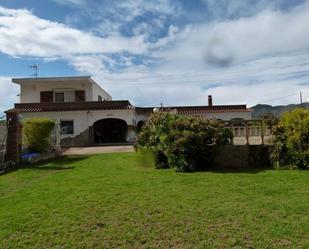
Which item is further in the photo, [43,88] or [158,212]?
[43,88]

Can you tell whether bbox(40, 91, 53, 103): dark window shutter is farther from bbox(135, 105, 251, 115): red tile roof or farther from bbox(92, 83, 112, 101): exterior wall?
bbox(135, 105, 251, 115): red tile roof

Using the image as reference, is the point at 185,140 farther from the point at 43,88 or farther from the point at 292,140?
the point at 43,88

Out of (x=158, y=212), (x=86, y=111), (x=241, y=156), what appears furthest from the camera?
(x=86, y=111)

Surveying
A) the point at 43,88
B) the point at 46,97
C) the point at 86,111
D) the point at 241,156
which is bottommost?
the point at 241,156

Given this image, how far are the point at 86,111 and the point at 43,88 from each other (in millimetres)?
7460

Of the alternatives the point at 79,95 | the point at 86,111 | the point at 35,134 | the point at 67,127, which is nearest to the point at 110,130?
the point at 86,111

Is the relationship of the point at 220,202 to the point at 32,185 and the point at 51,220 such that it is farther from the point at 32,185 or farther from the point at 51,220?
the point at 32,185

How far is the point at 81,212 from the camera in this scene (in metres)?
6.77

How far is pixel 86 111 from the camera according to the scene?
103 feet

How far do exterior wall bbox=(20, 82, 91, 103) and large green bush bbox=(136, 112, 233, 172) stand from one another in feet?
74.5

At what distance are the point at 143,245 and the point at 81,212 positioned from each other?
6.58 feet

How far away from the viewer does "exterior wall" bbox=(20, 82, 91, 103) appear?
35.5m

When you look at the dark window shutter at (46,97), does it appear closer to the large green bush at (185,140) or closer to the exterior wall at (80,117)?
the exterior wall at (80,117)

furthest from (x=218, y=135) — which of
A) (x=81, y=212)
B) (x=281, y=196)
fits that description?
(x=81, y=212)
